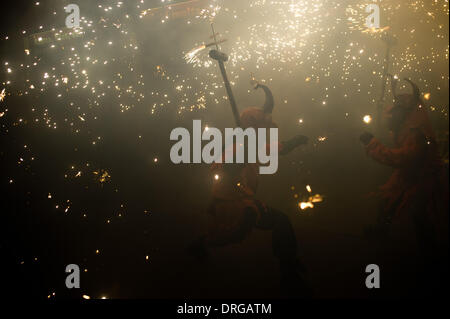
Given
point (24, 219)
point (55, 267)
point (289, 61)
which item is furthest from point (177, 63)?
point (55, 267)

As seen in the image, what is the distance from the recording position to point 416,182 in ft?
8.44

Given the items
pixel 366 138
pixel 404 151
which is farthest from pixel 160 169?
pixel 404 151

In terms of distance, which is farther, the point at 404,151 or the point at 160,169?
the point at 160,169

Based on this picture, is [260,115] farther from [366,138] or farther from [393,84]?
[393,84]

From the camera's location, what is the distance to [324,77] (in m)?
2.76

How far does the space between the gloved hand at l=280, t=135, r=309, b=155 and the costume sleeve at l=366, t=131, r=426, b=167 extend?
71 centimetres

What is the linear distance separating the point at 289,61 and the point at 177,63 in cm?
125

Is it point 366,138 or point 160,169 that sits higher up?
point 366,138

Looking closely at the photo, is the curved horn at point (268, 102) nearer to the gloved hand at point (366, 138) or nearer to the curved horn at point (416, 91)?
A: the gloved hand at point (366, 138)

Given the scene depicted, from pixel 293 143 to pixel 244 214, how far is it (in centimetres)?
89

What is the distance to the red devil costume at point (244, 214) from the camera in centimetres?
260
